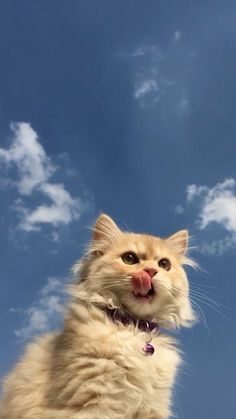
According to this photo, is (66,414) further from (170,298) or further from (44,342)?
(170,298)

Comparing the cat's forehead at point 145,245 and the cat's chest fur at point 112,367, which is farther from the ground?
the cat's forehead at point 145,245

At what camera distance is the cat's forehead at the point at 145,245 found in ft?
15.5

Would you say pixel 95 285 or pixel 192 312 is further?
pixel 192 312

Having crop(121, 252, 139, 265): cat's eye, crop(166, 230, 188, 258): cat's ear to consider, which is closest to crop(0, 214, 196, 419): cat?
crop(121, 252, 139, 265): cat's eye

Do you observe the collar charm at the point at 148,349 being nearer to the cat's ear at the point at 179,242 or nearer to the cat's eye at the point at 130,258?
the cat's eye at the point at 130,258

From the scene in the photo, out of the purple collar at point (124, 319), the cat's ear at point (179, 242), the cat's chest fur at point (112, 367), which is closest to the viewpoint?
the cat's chest fur at point (112, 367)

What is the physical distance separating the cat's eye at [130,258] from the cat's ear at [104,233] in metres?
0.27

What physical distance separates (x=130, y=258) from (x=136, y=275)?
10.7 inches

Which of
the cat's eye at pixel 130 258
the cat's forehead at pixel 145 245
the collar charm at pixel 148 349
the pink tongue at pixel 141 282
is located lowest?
the collar charm at pixel 148 349

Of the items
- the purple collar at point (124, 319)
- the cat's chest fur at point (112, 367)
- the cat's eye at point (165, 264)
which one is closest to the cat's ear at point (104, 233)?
the cat's eye at point (165, 264)

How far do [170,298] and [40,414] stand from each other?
4.41ft

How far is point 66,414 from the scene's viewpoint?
3871mm

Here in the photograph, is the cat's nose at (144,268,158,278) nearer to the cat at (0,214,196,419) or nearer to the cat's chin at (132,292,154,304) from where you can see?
the cat at (0,214,196,419)

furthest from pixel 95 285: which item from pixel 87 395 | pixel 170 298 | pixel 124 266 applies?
pixel 87 395
